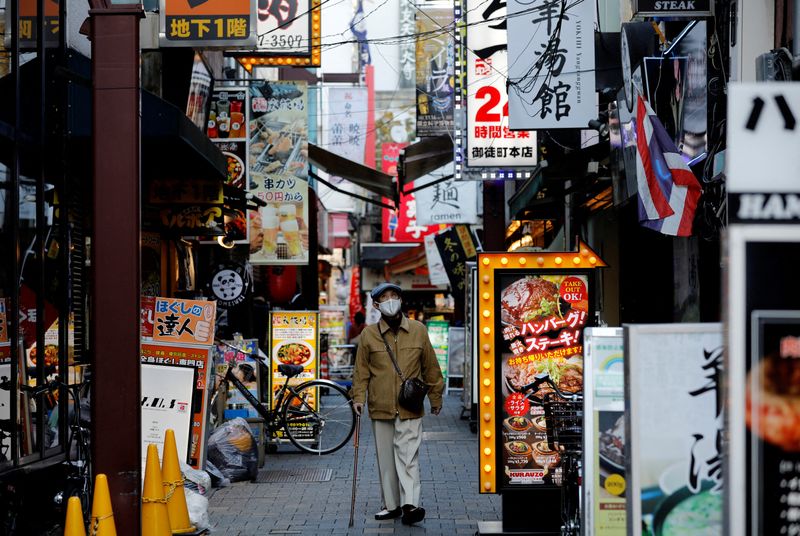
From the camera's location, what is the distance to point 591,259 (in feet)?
27.3

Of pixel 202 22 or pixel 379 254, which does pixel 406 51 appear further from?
pixel 202 22

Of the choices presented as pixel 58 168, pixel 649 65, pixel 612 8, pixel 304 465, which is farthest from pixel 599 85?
pixel 58 168

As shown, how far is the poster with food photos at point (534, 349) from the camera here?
27.2ft

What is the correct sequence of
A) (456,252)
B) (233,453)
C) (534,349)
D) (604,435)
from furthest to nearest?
(456,252), (233,453), (534,349), (604,435)

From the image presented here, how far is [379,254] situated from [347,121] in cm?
1123

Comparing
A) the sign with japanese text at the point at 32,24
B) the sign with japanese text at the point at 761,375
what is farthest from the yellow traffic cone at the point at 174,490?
the sign with japanese text at the point at 761,375

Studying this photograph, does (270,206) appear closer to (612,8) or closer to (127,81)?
(612,8)

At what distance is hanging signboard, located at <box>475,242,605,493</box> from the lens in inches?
326

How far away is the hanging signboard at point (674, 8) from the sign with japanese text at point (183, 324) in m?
5.02

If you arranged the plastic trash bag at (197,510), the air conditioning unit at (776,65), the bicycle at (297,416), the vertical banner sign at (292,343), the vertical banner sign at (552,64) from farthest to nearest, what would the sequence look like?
1. the vertical banner sign at (292,343)
2. the bicycle at (297,416)
3. the vertical banner sign at (552,64)
4. the plastic trash bag at (197,510)
5. the air conditioning unit at (776,65)

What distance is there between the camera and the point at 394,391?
950cm

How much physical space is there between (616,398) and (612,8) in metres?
11.8

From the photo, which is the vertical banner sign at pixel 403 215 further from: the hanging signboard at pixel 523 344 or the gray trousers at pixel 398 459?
the hanging signboard at pixel 523 344

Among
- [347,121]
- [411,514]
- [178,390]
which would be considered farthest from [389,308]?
[347,121]
